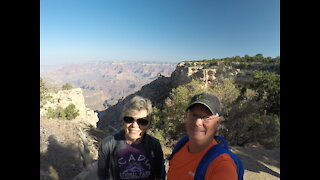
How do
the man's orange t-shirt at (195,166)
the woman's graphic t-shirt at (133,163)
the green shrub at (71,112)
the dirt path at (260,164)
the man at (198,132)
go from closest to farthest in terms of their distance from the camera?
1. the man's orange t-shirt at (195,166)
2. the man at (198,132)
3. the woman's graphic t-shirt at (133,163)
4. the dirt path at (260,164)
5. the green shrub at (71,112)

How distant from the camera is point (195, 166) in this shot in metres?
1.77

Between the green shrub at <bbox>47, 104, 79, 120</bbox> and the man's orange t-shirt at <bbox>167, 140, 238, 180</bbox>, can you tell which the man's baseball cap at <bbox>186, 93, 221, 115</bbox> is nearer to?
the man's orange t-shirt at <bbox>167, 140, 238, 180</bbox>

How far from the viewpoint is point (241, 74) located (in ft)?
92.4

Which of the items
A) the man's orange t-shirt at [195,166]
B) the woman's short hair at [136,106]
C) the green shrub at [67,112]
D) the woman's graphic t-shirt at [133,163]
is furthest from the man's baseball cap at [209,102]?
the green shrub at [67,112]

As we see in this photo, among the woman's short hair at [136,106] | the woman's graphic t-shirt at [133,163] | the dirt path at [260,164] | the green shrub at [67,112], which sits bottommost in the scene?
the dirt path at [260,164]

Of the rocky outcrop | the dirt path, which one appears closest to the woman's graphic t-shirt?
the dirt path

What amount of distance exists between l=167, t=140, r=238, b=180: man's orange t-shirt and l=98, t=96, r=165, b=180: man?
1.27 ft

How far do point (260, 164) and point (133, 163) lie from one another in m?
8.94

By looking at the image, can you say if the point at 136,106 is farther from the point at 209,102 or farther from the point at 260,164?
the point at 260,164

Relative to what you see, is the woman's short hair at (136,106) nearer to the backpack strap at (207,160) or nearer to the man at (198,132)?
the man at (198,132)

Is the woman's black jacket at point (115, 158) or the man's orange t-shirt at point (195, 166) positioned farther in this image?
the woman's black jacket at point (115, 158)

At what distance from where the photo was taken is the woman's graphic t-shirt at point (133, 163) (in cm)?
234

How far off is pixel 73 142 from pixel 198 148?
691 centimetres

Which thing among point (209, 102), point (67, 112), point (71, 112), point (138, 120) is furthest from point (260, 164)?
point (71, 112)
